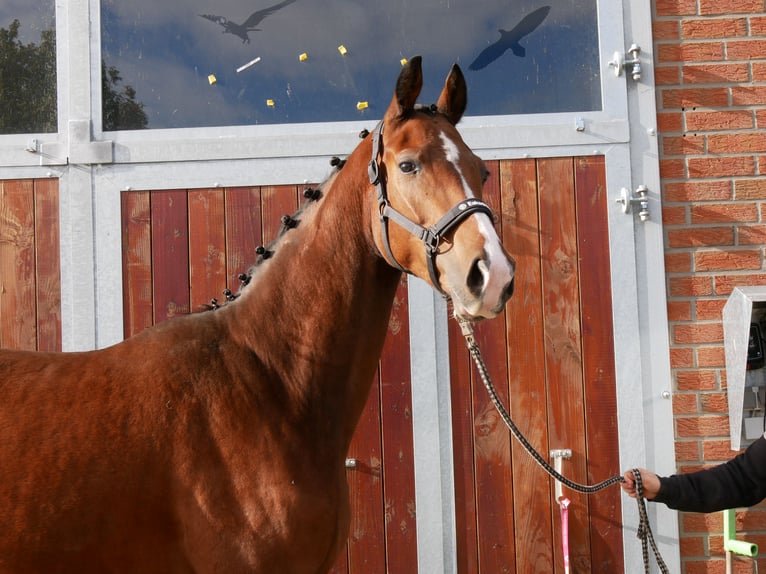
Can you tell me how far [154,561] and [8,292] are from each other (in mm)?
2235

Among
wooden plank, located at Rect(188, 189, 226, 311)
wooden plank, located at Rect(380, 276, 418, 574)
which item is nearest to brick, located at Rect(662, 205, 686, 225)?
wooden plank, located at Rect(380, 276, 418, 574)

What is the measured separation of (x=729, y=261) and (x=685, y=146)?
0.68m

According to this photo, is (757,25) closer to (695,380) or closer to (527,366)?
(695,380)

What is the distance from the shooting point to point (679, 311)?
363 centimetres

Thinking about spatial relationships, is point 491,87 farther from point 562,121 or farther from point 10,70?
point 10,70

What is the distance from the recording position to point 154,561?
2004mm

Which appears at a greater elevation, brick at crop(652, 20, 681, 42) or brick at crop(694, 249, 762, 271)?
brick at crop(652, 20, 681, 42)

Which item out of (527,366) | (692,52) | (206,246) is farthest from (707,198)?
(206,246)

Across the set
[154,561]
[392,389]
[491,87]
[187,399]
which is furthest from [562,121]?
[154,561]

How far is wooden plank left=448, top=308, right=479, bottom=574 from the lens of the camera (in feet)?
11.7

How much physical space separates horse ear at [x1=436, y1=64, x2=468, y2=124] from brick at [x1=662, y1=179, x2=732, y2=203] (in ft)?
5.85

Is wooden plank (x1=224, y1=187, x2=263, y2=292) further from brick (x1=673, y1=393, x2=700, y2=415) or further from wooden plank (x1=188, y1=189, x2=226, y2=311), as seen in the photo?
brick (x1=673, y1=393, x2=700, y2=415)

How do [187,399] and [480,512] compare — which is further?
[480,512]

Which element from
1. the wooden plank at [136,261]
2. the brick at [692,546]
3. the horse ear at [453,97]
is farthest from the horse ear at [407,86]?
the brick at [692,546]
